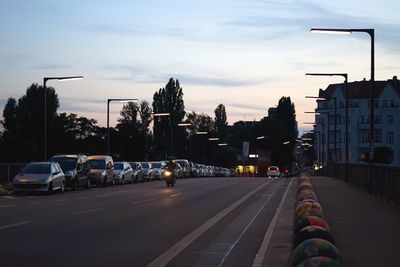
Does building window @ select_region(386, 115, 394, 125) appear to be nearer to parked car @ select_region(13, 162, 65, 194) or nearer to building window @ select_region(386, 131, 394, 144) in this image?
building window @ select_region(386, 131, 394, 144)

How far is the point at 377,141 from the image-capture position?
116 meters

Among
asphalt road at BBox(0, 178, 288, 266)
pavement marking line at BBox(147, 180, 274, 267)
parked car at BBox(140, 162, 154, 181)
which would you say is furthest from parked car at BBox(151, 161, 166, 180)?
pavement marking line at BBox(147, 180, 274, 267)

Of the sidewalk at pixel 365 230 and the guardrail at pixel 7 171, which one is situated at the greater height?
the guardrail at pixel 7 171

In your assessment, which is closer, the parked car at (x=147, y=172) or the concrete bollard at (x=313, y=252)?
the concrete bollard at (x=313, y=252)

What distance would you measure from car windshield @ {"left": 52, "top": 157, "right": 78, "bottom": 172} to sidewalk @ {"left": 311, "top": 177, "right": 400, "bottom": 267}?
665 inches

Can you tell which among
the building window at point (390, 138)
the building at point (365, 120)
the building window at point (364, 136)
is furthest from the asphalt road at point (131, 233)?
the building window at point (364, 136)

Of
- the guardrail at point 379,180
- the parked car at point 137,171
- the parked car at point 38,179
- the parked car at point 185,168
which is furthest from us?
the parked car at point 185,168

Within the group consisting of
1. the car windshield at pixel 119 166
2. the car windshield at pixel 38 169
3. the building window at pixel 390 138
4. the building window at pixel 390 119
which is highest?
the building window at pixel 390 119

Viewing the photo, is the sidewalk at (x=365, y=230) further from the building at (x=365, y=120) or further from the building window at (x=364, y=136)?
the building window at (x=364, y=136)


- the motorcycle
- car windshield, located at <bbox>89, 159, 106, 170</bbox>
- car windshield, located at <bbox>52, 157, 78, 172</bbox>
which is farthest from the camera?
car windshield, located at <bbox>89, 159, 106, 170</bbox>

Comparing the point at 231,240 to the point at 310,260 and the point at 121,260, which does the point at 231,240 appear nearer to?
the point at 121,260

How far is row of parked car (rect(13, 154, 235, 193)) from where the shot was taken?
35094 millimetres

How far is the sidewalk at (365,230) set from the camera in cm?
1314

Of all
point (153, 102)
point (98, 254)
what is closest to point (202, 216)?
point (98, 254)
